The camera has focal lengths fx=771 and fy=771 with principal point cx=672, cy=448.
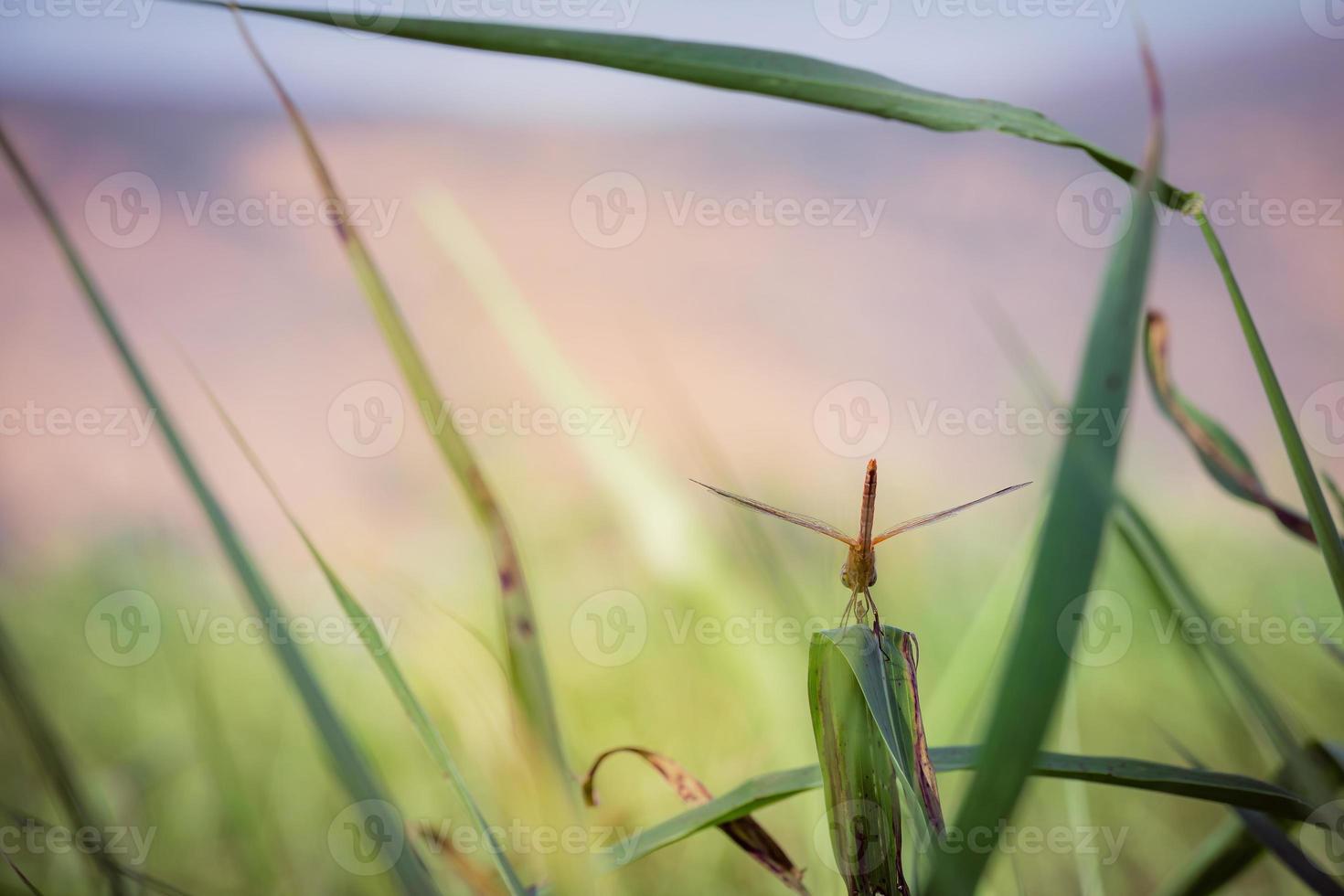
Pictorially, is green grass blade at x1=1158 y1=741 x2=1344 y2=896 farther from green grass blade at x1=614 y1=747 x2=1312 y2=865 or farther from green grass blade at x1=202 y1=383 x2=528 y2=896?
green grass blade at x1=202 y1=383 x2=528 y2=896

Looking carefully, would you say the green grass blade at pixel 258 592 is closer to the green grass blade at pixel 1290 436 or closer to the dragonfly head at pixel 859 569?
the dragonfly head at pixel 859 569

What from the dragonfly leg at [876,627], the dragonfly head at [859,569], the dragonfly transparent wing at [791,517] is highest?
the dragonfly transparent wing at [791,517]

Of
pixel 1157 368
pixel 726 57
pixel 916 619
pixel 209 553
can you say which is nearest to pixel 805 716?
pixel 1157 368

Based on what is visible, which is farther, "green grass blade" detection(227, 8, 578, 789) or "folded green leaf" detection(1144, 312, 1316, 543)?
"folded green leaf" detection(1144, 312, 1316, 543)

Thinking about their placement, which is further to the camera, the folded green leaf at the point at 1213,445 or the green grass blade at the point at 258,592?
the folded green leaf at the point at 1213,445

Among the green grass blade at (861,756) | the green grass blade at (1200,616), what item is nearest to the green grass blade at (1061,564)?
the green grass blade at (861,756)

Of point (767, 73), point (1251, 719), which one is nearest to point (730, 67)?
point (767, 73)

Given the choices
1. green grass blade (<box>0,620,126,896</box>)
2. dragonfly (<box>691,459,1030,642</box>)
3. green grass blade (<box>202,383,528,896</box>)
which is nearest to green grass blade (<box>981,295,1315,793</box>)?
dragonfly (<box>691,459,1030,642</box>)
